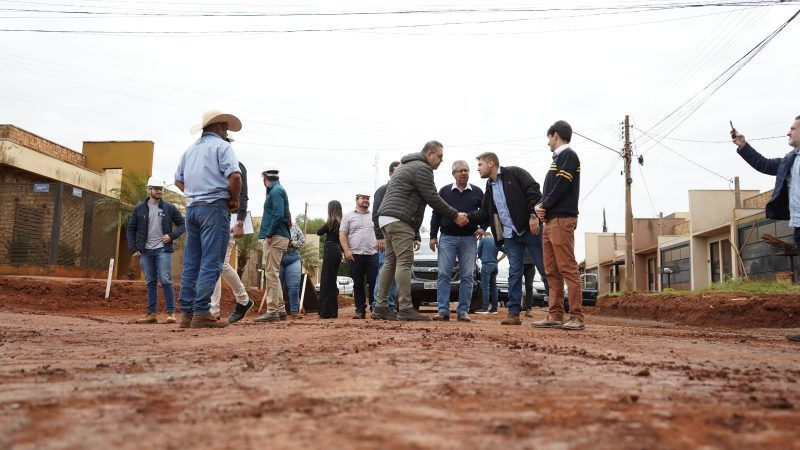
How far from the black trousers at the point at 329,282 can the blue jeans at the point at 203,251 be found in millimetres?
2467

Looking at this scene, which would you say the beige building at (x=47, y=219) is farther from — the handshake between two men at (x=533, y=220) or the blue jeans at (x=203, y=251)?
the handshake between two men at (x=533, y=220)

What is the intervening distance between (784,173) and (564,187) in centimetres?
191

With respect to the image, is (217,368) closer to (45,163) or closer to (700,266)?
(45,163)

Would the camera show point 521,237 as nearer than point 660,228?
Yes

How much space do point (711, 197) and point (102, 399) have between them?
37.5 m

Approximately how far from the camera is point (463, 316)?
25.2ft

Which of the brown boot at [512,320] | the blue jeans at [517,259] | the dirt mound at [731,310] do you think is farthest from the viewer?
the dirt mound at [731,310]

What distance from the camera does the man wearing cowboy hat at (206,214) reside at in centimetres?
603

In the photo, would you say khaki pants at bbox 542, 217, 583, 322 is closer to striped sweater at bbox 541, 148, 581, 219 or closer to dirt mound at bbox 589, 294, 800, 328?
striped sweater at bbox 541, 148, 581, 219

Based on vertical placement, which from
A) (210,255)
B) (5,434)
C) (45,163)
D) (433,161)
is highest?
(45,163)

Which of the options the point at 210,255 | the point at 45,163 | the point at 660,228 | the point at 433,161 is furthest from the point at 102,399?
the point at 660,228

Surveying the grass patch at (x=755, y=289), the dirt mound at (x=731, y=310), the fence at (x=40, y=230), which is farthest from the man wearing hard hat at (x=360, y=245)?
the fence at (x=40, y=230)

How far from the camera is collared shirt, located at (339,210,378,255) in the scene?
8.47 m

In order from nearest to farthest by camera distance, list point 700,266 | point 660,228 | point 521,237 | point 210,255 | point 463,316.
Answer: point 210,255 < point 521,237 < point 463,316 < point 700,266 < point 660,228
